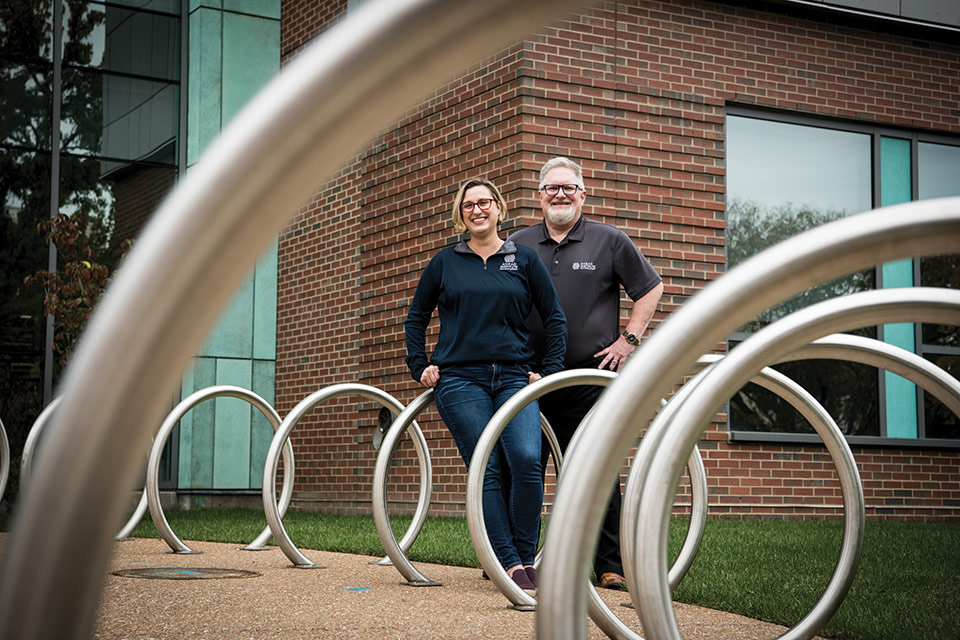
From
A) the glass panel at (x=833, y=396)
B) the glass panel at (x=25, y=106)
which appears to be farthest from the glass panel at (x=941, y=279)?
the glass panel at (x=25, y=106)

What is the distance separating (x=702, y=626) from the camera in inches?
157

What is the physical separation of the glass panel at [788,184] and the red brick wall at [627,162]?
0.90 feet

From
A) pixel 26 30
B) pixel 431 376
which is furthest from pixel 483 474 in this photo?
pixel 26 30

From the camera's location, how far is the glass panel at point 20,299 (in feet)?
38.3

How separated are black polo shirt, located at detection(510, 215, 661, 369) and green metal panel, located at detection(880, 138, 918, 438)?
5957 mm

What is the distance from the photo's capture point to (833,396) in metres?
10.5

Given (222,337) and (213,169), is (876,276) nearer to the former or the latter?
(222,337)

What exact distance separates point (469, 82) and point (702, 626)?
6.95 m

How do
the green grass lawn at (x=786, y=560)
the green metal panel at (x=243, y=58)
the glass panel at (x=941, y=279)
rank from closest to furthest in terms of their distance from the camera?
the green grass lawn at (x=786, y=560) < the glass panel at (x=941, y=279) < the green metal panel at (x=243, y=58)

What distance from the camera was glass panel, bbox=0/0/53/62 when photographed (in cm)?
1230

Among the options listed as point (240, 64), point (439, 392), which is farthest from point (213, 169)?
point (240, 64)

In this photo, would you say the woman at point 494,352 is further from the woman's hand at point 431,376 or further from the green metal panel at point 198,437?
the green metal panel at point 198,437

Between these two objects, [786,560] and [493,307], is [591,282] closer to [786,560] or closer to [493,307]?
[493,307]

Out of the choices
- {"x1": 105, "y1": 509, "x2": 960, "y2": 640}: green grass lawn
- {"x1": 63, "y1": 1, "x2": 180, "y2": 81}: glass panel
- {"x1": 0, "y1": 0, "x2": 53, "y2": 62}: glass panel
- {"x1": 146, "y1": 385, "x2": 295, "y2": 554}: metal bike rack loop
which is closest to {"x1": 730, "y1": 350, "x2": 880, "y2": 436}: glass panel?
{"x1": 105, "y1": 509, "x2": 960, "y2": 640}: green grass lawn
